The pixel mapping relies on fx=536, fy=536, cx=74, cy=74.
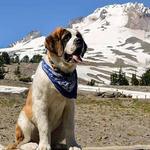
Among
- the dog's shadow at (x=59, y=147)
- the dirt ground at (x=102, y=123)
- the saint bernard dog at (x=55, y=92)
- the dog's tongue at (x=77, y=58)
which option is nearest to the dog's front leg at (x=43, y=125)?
the saint bernard dog at (x=55, y=92)

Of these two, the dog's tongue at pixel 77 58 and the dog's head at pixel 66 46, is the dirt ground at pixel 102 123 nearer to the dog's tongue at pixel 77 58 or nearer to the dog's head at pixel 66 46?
the dog's head at pixel 66 46

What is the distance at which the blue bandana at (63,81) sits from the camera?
717 cm

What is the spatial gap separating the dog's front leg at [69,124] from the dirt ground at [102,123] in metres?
8.36

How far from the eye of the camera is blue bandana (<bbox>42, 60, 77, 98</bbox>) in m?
7.17

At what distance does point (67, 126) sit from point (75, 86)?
22.6 inches

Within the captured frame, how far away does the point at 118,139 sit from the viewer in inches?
720

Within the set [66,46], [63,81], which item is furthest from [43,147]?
[66,46]

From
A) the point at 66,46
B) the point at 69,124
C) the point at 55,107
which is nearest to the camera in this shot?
the point at 66,46

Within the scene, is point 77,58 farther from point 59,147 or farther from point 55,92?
point 59,147

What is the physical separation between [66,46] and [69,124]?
1161 mm

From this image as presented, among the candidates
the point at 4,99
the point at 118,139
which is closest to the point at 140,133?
the point at 118,139

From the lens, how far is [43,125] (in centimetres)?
733

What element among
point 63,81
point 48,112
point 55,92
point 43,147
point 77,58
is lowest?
point 43,147

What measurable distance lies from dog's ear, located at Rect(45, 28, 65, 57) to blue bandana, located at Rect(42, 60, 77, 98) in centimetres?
32
